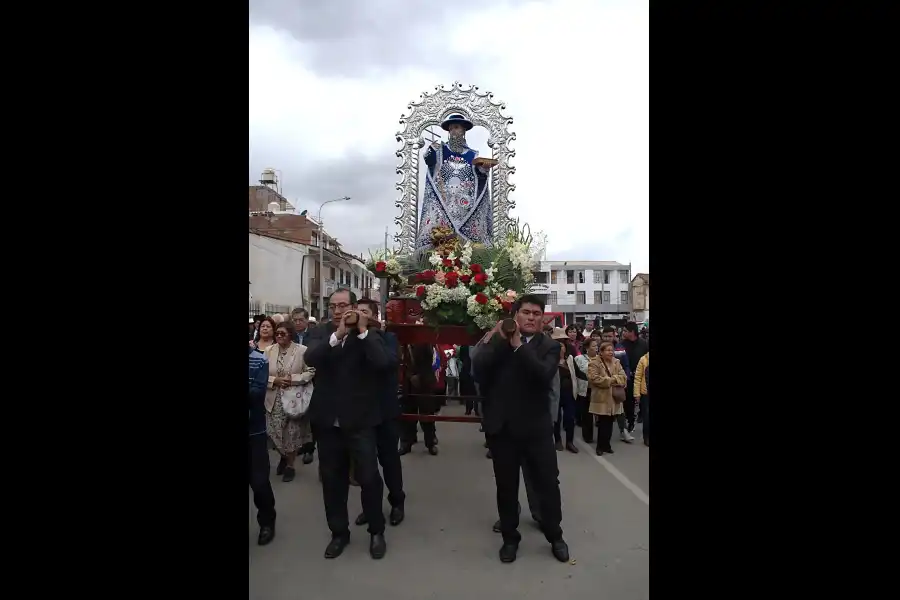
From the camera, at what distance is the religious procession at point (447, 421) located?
3.67 metres

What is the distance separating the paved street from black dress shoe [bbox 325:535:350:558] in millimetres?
51

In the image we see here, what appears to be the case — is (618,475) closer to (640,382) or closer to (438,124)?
(640,382)

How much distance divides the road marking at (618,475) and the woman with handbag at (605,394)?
25cm

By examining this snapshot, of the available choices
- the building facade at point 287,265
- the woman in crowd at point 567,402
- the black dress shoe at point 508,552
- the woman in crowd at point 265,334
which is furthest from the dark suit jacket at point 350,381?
the woman in crowd at point 567,402

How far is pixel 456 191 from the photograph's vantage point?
718 centimetres

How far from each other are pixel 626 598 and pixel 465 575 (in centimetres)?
97

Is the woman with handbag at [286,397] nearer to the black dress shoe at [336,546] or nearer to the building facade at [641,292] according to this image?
the black dress shoe at [336,546]

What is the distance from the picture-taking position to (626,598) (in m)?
3.14

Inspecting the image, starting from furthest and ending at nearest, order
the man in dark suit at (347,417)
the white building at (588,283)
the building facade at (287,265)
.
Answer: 1. the white building at (588,283)
2. the building facade at (287,265)
3. the man in dark suit at (347,417)

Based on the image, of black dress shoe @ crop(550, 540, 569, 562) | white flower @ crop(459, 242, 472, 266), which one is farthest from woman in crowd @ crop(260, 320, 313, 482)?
black dress shoe @ crop(550, 540, 569, 562)

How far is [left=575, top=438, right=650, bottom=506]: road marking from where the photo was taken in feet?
16.6

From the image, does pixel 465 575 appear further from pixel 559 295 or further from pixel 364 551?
pixel 559 295

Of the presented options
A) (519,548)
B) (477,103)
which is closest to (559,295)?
(477,103)

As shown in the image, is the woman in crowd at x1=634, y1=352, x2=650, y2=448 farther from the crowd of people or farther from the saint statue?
the crowd of people
